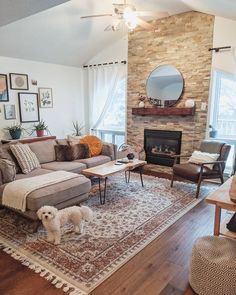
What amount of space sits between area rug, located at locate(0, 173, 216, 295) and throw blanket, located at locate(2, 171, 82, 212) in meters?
0.29

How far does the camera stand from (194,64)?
475 cm

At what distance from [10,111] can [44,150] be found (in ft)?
5.13

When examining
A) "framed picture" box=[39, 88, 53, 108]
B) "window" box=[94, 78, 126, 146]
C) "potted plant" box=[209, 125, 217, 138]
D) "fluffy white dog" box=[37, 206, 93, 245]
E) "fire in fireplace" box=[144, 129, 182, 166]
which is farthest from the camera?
"window" box=[94, 78, 126, 146]

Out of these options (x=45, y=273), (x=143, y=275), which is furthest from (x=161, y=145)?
(x=45, y=273)

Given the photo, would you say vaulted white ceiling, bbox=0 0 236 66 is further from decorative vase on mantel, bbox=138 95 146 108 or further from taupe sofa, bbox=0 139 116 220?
taupe sofa, bbox=0 139 116 220

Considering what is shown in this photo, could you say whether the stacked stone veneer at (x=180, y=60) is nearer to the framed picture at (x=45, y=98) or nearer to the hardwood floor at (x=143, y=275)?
the framed picture at (x=45, y=98)

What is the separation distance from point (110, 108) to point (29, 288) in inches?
195

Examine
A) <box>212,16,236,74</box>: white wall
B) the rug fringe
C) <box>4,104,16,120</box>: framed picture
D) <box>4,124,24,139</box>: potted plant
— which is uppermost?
<box>212,16,236,74</box>: white wall

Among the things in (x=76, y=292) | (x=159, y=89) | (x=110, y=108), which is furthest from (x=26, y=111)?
(x=76, y=292)

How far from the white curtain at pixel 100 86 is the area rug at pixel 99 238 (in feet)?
9.82

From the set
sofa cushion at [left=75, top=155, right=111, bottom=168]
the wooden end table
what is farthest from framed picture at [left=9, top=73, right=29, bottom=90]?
the wooden end table

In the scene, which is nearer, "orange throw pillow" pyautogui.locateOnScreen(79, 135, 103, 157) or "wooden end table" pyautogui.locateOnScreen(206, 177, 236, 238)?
"wooden end table" pyautogui.locateOnScreen(206, 177, 236, 238)

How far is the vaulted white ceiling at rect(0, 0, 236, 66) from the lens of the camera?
13.7 ft

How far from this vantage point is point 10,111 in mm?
5035
